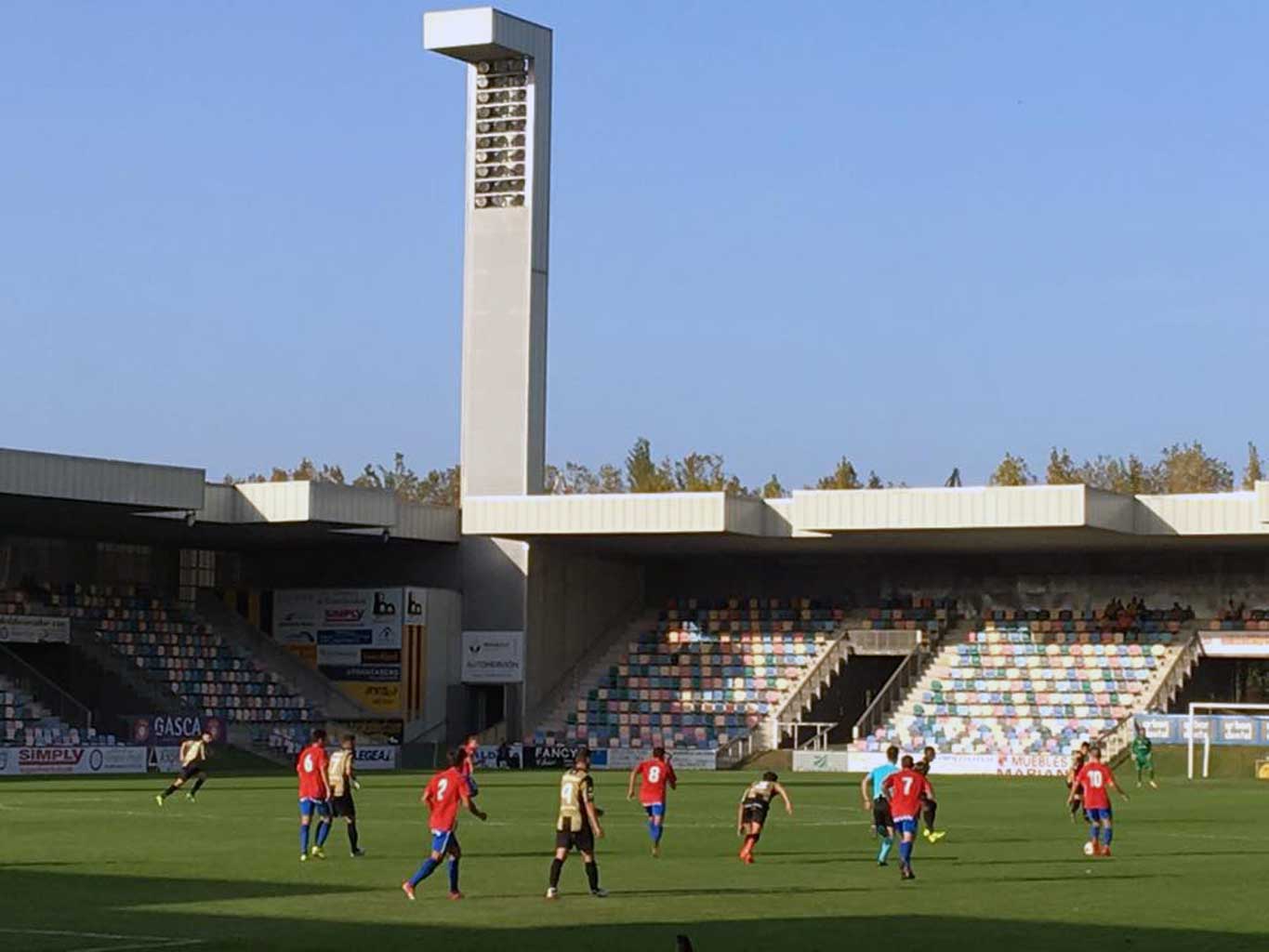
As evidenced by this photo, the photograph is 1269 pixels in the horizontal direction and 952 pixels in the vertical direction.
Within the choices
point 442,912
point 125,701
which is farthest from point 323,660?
point 442,912

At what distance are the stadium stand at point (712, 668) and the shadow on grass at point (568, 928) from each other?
166 feet

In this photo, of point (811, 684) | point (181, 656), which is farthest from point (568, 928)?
point (811, 684)

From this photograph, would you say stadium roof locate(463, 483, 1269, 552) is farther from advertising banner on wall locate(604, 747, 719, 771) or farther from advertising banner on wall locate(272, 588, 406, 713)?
advertising banner on wall locate(604, 747, 719, 771)

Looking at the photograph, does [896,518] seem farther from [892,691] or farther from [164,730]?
[164,730]

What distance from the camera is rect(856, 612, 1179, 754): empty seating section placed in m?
74.5

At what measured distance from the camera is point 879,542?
7856 cm

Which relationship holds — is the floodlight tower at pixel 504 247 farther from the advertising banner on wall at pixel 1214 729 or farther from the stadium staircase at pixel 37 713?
the advertising banner on wall at pixel 1214 729

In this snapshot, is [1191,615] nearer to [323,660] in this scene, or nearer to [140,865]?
[323,660]

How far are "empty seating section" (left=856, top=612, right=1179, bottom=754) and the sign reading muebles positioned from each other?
11946mm

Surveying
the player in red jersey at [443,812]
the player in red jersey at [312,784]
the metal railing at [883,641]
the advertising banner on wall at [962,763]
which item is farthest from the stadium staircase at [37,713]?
the player in red jersey at [443,812]

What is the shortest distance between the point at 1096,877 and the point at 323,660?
5207 cm

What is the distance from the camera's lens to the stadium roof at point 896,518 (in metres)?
69.9

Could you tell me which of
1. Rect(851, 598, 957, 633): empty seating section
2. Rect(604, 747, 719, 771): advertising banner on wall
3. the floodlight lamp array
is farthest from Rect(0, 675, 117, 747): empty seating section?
Rect(851, 598, 957, 633): empty seating section

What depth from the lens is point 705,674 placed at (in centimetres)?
8212
